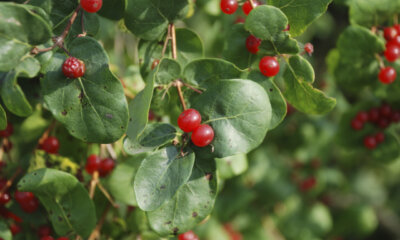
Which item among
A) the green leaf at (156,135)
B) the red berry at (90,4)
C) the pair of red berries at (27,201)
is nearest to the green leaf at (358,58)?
the green leaf at (156,135)

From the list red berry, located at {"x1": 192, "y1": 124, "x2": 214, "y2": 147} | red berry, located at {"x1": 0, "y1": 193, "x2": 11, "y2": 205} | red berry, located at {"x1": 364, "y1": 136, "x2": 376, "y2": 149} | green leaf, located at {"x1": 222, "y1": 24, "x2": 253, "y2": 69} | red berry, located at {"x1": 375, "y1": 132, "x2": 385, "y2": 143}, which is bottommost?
red berry, located at {"x1": 364, "y1": 136, "x2": 376, "y2": 149}

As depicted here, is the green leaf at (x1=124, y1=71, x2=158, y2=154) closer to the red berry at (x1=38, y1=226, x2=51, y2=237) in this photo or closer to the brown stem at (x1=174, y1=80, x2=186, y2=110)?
the brown stem at (x1=174, y1=80, x2=186, y2=110)

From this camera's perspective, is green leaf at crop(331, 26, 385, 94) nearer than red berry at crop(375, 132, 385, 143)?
Yes

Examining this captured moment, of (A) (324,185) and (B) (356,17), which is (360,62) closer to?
(B) (356,17)

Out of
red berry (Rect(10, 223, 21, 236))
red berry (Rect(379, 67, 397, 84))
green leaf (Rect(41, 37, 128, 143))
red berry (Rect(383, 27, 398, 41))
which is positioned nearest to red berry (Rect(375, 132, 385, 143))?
red berry (Rect(379, 67, 397, 84))

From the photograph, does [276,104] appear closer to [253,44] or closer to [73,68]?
[253,44]

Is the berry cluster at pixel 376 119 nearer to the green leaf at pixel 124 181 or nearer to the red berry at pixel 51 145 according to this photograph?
the green leaf at pixel 124 181

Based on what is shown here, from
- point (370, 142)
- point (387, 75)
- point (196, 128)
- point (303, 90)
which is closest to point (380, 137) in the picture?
point (370, 142)
